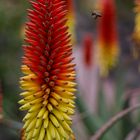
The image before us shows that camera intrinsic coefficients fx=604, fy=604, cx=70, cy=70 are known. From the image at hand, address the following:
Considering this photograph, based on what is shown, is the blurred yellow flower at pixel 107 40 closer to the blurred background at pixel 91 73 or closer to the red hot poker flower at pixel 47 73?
the blurred background at pixel 91 73

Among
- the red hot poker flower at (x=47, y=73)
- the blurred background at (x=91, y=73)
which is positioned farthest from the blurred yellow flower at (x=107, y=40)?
the red hot poker flower at (x=47, y=73)

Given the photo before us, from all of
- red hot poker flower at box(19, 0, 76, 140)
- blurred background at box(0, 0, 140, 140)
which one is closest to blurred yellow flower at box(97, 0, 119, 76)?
blurred background at box(0, 0, 140, 140)

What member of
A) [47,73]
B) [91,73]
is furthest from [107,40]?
[47,73]

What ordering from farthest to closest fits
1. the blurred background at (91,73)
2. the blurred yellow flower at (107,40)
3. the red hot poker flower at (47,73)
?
the blurred yellow flower at (107,40), the blurred background at (91,73), the red hot poker flower at (47,73)

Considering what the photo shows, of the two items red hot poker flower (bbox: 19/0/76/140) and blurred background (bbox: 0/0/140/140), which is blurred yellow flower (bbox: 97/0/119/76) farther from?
red hot poker flower (bbox: 19/0/76/140)

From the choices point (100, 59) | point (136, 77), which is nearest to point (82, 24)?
point (136, 77)

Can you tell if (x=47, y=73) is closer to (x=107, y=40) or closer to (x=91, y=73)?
(x=107, y=40)

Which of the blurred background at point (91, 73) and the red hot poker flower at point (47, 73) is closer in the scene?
the red hot poker flower at point (47, 73)

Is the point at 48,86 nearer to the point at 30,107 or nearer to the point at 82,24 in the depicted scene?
the point at 30,107
